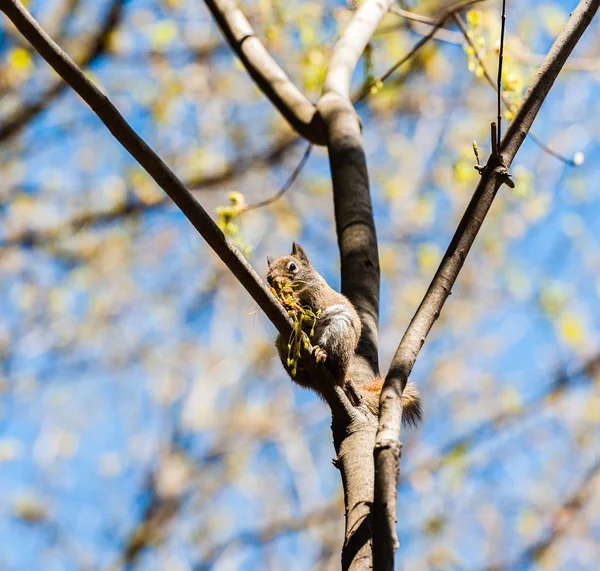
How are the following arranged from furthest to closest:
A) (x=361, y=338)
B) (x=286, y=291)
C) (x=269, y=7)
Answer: (x=269, y=7) → (x=286, y=291) → (x=361, y=338)

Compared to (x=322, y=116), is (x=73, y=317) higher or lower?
higher

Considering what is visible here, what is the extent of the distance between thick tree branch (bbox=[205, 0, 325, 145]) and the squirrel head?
2.44 ft

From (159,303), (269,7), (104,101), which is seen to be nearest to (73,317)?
(159,303)

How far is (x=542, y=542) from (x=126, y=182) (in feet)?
20.2

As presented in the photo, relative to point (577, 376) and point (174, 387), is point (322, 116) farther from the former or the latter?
point (174, 387)

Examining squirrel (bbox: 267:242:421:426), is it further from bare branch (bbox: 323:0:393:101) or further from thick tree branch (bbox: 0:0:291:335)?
bare branch (bbox: 323:0:393:101)

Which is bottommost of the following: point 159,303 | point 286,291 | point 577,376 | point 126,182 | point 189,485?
point 286,291

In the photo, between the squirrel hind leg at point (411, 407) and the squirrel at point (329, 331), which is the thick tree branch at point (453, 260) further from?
the squirrel hind leg at point (411, 407)

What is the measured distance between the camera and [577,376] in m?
8.37

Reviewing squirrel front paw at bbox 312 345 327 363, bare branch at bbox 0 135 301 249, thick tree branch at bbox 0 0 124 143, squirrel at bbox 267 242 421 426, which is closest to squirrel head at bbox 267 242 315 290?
squirrel at bbox 267 242 421 426

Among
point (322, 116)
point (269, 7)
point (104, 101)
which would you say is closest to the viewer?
point (104, 101)

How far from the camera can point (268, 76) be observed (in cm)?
374

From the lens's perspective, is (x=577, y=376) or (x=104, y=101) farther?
(x=577, y=376)

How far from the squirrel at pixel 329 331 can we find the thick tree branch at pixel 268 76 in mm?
750
